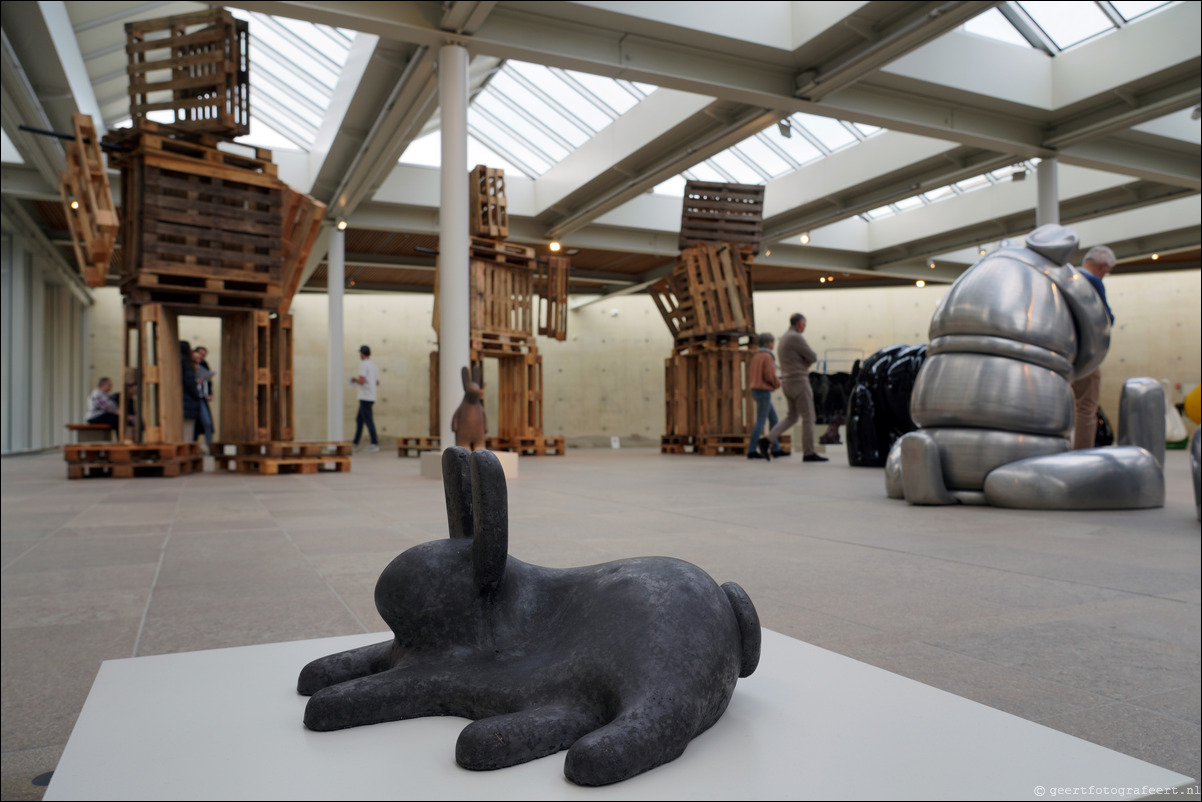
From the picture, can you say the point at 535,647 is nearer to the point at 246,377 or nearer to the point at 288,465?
the point at 288,465

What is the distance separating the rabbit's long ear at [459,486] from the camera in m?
0.83

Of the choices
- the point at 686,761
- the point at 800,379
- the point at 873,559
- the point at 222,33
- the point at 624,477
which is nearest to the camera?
the point at 686,761

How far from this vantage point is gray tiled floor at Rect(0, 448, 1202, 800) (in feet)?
6.57

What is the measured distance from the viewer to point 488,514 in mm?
768

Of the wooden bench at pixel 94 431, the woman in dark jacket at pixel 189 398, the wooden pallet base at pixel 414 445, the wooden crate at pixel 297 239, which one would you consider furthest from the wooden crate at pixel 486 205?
the wooden bench at pixel 94 431

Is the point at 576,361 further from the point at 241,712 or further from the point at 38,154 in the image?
the point at 241,712

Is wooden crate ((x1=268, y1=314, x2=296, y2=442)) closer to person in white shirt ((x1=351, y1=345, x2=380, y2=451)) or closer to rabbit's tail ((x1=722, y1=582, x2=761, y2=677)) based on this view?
person in white shirt ((x1=351, y1=345, x2=380, y2=451))

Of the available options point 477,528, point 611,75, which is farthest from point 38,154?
point 477,528

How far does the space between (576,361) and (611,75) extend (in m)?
15.7

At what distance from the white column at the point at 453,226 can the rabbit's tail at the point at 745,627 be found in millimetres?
9210

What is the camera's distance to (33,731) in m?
2.05

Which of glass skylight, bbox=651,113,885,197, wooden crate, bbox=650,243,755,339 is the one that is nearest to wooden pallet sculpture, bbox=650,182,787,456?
wooden crate, bbox=650,243,755,339

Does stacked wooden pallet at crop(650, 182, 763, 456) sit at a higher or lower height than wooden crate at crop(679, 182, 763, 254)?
lower

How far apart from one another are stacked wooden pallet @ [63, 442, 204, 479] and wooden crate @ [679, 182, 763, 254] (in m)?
10.6
